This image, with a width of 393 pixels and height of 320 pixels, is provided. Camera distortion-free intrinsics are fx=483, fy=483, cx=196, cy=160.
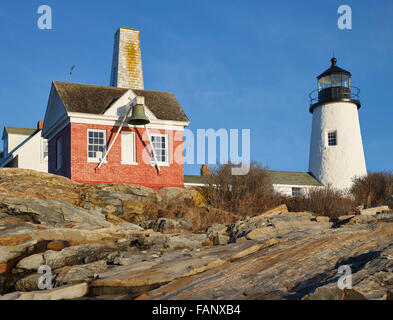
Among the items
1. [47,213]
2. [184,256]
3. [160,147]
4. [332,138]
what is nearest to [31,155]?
[160,147]

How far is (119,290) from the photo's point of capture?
8844 millimetres

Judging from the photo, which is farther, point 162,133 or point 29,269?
point 162,133

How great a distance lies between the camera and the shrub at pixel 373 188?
24516 millimetres

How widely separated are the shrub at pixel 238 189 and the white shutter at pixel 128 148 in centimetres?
369

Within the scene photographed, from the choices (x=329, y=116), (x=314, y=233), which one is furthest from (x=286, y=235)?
(x=329, y=116)

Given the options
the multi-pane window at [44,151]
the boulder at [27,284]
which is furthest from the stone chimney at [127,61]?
the boulder at [27,284]

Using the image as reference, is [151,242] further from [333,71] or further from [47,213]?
[333,71]

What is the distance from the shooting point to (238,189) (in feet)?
70.7

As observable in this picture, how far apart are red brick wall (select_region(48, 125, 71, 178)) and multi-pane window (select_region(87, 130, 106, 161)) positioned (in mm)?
874

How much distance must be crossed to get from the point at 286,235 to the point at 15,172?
37.1 feet

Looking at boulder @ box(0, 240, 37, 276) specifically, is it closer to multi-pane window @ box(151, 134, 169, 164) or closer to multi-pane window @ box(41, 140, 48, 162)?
multi-pane window @ box(151, 134, 169, 164)

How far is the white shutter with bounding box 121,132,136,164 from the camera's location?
22.2 metres

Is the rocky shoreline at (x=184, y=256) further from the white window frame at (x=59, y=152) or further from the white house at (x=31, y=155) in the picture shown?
the white house at (x=31, y=155)
